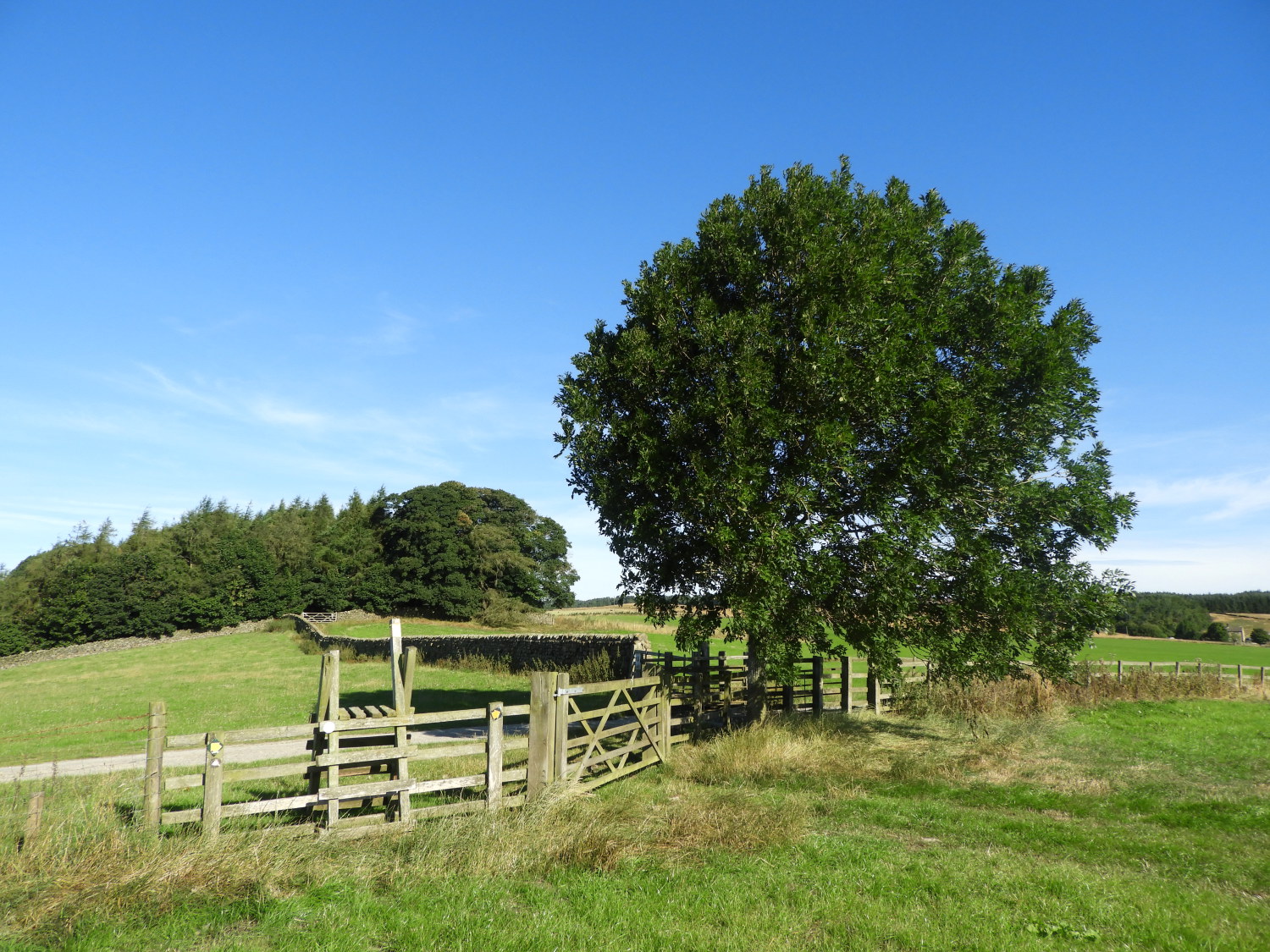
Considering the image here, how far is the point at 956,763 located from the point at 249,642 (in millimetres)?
56425

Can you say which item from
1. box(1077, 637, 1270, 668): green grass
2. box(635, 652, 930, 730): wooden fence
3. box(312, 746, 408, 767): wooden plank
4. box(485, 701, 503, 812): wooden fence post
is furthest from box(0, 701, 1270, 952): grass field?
box(1077, 637, 1270, 668): green grass

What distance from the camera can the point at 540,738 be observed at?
36.3 ft

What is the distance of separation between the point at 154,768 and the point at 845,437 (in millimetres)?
12244

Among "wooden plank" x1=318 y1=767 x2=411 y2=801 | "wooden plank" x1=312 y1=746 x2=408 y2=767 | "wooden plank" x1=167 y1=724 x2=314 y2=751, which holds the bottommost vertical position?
"wooden plank" x1=318 y1=767 x2=411 y2=801

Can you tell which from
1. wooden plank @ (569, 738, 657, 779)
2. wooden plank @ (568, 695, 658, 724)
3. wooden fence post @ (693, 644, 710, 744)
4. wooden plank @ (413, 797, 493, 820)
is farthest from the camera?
wooden fence post @ (693, 644, 710, 744)

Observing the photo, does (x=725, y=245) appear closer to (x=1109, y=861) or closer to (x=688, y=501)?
(x=688, y=501)

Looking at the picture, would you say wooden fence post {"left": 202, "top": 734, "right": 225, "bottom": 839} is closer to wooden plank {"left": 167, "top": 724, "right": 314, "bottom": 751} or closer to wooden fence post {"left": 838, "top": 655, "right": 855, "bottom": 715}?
wooden plank {"left": 167, "top": 724, "right": 314, "bottom": 751}

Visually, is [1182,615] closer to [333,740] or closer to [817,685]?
[817,685]

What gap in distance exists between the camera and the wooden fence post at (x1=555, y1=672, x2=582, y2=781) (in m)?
11.5

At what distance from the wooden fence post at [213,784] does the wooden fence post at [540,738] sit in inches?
160

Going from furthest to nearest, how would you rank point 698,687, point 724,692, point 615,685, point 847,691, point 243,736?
1. point 847,691
2. point 724,692
3. point 698,687
4. point 615,685
5. point 243,736

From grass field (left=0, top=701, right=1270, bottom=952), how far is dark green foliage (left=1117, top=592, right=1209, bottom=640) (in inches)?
4359

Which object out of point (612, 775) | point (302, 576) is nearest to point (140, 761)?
point (612, 775)

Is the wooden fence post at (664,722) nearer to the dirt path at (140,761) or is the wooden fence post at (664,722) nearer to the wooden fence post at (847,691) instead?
the dirt path at (140,761)
